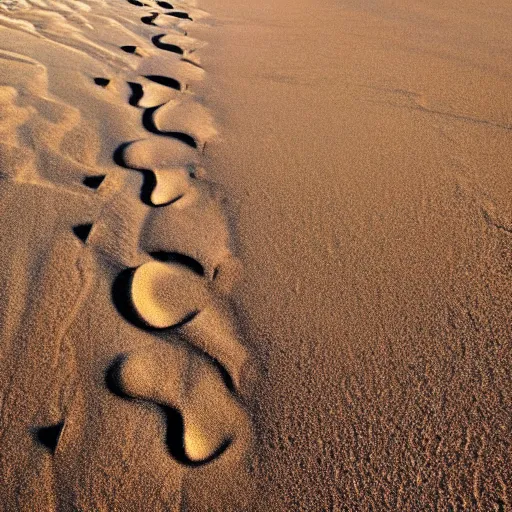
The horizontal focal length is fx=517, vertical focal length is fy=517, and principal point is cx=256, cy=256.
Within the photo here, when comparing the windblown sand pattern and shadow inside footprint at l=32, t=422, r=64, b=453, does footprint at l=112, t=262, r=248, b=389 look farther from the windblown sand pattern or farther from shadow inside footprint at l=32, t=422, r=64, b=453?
shadow inside footprint at l=32, t=422, r=64, b=453

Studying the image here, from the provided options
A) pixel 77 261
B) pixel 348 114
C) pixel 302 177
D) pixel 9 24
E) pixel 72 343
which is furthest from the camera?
pixel 9 24

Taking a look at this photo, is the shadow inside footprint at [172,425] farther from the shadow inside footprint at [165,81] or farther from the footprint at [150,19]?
the footprint at [150,19]

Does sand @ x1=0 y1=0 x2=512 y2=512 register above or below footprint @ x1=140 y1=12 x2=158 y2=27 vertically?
above

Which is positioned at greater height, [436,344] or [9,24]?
[436,344]

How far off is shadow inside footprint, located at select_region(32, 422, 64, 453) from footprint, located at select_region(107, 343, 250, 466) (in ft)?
0.39

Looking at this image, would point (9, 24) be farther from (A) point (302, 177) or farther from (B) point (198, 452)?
(B) point (198, 452)

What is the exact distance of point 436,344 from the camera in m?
1.10

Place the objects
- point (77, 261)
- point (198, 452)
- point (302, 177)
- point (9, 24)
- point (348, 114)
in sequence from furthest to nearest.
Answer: point (9, 24), point (348, 114), point (302, 177), point (77, 261), point (198, 452)

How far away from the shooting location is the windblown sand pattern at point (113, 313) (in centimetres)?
89

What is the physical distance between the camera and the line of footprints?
98cm

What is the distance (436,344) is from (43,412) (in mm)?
798

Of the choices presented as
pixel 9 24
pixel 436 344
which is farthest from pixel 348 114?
pixel 9 24

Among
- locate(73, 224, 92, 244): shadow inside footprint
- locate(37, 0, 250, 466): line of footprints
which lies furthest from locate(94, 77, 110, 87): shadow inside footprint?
locate(73, 224, 92, 244): shadow inside footprint

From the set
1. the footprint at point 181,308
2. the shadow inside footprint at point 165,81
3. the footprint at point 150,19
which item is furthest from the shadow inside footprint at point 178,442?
the footprint at point 150,19
